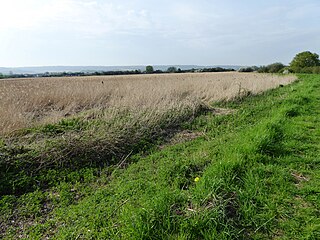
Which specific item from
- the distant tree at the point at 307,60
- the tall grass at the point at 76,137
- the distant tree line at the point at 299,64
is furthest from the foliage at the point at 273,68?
the tall grass at the point at 76,137

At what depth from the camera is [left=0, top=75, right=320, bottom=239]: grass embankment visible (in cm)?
269

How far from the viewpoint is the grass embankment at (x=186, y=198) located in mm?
2686

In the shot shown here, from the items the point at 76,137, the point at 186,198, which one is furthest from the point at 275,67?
the point at 186,198

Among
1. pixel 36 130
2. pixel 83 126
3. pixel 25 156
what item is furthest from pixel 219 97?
pixel 25 156

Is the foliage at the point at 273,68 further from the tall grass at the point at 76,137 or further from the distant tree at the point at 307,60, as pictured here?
the tall grass at the point at 76,137

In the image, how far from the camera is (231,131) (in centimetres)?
696

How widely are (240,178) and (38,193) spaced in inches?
127

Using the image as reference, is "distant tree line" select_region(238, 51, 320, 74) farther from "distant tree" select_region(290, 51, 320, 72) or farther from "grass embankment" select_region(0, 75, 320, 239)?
"grass embankment" select_region(0, 75, 320, 239)

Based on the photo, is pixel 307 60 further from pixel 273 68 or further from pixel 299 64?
pixel 273 68

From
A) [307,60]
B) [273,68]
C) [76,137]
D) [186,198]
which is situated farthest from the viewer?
[307,60]

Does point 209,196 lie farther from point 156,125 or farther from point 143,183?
point 156,125

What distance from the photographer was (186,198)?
123 inches

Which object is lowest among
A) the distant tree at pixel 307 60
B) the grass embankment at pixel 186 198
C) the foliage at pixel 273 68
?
the grass embankment at pixel 186 198

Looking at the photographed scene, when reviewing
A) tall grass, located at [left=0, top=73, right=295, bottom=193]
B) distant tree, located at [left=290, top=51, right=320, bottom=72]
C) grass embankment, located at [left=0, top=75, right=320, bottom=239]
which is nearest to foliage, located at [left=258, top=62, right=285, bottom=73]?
distant tree, located at [left=290, top=51, right=320, bottom=72]
